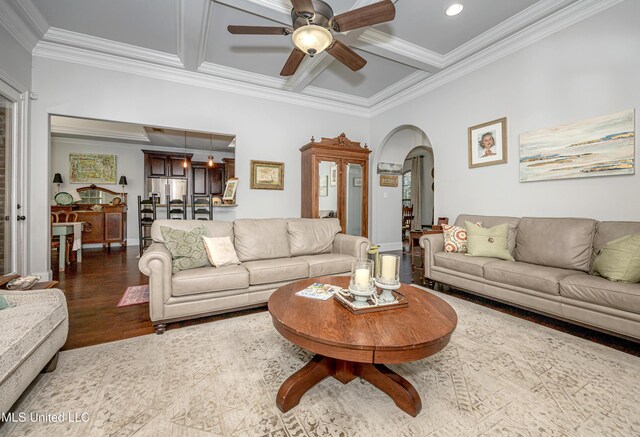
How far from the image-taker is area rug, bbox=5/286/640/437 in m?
1.24

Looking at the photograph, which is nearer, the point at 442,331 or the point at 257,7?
the point at 442,331

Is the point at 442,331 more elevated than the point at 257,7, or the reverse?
the point at 257,7

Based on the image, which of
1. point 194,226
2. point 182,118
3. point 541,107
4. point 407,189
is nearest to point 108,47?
point 182,118

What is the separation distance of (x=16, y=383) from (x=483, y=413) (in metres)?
2.10

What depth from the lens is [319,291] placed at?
182 cm

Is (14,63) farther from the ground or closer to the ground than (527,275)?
farther from the ground

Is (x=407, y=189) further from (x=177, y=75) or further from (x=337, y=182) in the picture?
(x=177, y=75)

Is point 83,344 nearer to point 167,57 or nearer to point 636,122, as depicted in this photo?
point 167,57

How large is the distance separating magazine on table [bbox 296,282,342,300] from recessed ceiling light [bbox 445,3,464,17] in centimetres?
304

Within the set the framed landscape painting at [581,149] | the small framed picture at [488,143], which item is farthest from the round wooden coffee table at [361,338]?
the small framed picture at [488,143]

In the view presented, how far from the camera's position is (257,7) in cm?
269

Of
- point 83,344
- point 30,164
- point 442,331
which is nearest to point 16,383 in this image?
point 83,344

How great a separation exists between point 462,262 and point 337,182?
8.57ft

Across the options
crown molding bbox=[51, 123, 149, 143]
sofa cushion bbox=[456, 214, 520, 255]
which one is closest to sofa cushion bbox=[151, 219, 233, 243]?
sofa cushion bbox=[456, 214, 520, 255]
